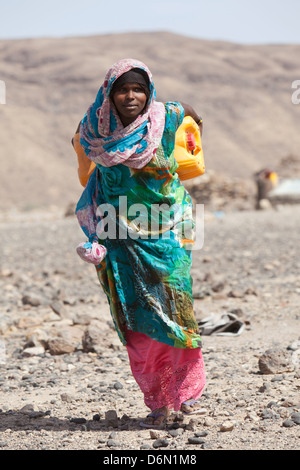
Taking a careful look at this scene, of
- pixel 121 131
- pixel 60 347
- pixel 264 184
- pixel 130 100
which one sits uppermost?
pixel 264 184

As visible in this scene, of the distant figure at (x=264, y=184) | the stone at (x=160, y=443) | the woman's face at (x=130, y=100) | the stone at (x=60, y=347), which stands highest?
the distant figure at (x=264, y=184)

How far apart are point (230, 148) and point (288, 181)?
30.8 m

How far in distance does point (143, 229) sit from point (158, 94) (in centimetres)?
4886

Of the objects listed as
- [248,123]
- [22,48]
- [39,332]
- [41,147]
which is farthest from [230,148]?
[39,332]

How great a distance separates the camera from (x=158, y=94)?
5112cm

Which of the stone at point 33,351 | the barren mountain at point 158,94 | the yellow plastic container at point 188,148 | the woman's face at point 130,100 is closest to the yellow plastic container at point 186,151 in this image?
the yellow plastic container at point 188,148

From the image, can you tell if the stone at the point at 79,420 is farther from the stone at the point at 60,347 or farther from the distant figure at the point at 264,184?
the distant figure at the point at 264,184

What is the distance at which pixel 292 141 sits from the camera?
52031mm

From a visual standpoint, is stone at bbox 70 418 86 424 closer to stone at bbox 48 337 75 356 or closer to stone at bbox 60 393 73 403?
stone at bbox 60 393 73 403

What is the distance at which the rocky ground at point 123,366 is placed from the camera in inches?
132

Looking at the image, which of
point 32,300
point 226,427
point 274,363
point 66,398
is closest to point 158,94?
point 32,300

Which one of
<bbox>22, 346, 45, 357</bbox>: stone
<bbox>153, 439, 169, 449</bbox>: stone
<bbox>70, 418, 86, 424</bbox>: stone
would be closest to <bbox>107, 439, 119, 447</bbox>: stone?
<bbox>153, 439, 169, 449</bbox>: stone

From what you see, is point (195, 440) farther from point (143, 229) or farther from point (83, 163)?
point (83, 163)
